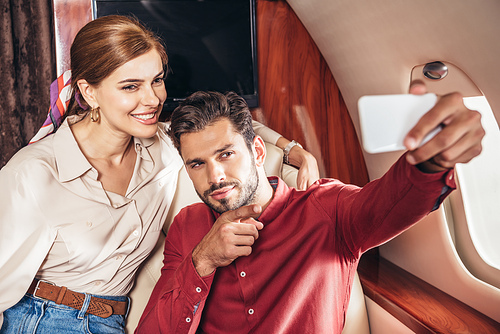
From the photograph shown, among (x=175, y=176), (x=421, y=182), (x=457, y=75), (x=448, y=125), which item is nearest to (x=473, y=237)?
(x=457, y=75)

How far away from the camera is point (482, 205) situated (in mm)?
1565

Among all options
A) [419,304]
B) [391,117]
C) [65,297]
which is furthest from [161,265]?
[391,117]

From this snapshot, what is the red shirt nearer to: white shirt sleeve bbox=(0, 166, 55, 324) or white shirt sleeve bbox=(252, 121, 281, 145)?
white shirt sleeve bbox=(0, 166, 55, 324)

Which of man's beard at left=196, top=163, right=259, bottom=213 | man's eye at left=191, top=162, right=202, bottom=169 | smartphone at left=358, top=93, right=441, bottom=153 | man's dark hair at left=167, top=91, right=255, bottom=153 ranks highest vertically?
smartphone at left=358, top=93, right=441, bottom=153

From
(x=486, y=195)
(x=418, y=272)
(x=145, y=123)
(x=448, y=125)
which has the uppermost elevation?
(x=448, y=125)

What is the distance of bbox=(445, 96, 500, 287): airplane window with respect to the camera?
1484 millimetres

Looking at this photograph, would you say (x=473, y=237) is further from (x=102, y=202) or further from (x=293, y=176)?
(x=102, y=202)

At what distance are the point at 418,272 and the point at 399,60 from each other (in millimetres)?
969

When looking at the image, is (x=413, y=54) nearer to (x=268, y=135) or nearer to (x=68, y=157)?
(x=268, y=135)

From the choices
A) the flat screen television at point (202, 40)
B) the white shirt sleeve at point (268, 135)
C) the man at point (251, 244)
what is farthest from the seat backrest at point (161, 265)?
the flat screen television at point (202, 40)

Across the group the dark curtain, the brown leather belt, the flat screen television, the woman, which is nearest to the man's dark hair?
the woman

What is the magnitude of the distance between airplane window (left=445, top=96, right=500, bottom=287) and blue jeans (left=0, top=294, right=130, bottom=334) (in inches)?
56.0

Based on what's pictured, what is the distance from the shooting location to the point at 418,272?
6.24ft

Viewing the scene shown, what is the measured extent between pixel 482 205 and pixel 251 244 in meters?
0.96
